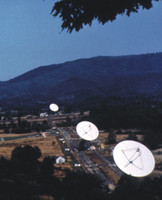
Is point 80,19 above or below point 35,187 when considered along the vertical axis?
above

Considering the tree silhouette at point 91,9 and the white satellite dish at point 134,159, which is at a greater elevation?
the tree silhouette at point 91,9

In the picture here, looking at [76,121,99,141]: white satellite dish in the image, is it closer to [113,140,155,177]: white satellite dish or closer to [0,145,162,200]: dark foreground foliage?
[113,140,155,177]: white satellite dish

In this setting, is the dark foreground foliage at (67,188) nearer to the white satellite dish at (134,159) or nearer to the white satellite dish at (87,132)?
the white satellite dish at (134,159)

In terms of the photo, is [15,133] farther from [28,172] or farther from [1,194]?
[1,194]

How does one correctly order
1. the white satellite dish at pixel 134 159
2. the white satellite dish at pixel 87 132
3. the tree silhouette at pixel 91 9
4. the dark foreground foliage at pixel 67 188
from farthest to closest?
the white satellite dish at pixel 87 132 → the white satellite dish at pixel 134 159 → the dark foreground foliage at pixel 67 188 → the tree silhouette at pixel 91 9

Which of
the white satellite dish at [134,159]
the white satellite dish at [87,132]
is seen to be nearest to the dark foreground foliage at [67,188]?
the white satellite dish at [134,159]

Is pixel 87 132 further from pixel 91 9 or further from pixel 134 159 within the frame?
pixel 91 9

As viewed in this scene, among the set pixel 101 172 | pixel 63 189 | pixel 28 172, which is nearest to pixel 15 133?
pixel 101 172
